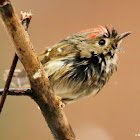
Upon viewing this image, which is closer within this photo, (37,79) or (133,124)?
(37,79)

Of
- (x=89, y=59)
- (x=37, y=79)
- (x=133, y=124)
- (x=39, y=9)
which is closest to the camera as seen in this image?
(x=37, y=79)

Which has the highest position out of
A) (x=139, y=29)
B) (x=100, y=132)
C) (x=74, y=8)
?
(x=74, y=8)

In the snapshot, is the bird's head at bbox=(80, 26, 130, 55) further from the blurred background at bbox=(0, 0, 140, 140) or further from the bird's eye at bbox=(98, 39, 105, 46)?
the blurred background at bbox=(0, 0, 140, 140)

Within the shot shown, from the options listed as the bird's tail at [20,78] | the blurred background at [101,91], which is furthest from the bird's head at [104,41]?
the blurred background at [101,91]

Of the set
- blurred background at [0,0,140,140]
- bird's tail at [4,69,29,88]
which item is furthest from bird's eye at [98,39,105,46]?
blurred background at [0,0,140,140]

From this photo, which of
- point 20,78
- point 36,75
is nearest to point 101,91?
point 20,78

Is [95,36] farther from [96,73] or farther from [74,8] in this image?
[74,8]

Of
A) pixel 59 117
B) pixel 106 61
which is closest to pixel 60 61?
pixel 106 61
